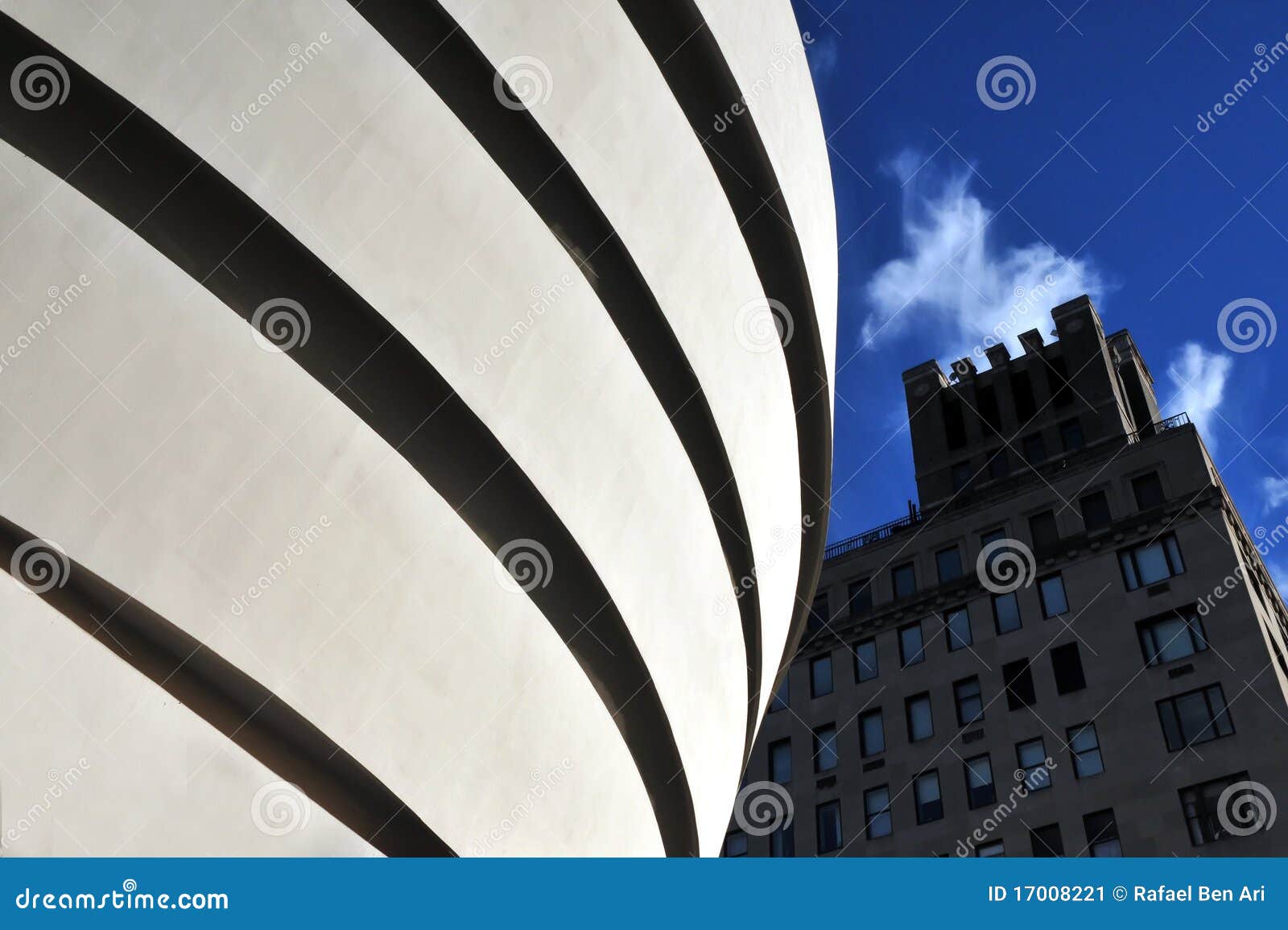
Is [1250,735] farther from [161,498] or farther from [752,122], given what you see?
[161,498]

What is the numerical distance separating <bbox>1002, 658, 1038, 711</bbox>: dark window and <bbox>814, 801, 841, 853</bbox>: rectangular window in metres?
7.18

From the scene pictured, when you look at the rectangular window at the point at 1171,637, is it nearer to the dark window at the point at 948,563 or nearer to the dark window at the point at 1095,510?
the dark window at the point at 1095,510

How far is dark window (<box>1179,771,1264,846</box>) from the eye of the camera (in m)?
35.8

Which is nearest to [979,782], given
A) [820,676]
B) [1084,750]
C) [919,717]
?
[1084,750]

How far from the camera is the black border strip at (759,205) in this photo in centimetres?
1104

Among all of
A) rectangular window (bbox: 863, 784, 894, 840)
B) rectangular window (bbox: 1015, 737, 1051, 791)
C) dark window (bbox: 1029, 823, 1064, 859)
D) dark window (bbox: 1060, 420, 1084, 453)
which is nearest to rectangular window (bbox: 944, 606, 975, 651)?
rectangular window (bbox: 1015, 737, 1051, 791)

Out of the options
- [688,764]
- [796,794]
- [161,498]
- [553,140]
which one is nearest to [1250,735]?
[796,794]

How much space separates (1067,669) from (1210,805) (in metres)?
6.89

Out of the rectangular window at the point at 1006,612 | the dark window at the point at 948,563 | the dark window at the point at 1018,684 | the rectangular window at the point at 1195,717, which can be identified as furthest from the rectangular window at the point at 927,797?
the dark window at the point at 948,563

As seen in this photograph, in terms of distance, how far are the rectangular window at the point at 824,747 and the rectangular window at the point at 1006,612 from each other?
715 cm

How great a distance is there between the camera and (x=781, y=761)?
4797 centimetres

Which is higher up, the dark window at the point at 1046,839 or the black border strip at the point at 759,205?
the dark window at the point at 1046,839

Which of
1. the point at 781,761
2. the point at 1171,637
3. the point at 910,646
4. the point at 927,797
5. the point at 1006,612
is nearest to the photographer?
the point at 1171,637

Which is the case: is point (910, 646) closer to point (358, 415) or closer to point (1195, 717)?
point (1195, 717)
